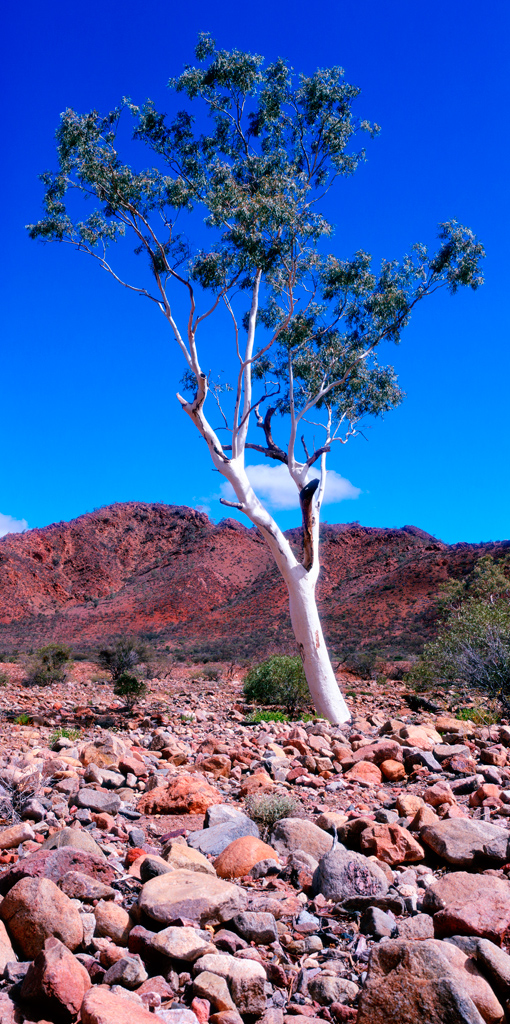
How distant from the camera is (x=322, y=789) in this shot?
211 inches

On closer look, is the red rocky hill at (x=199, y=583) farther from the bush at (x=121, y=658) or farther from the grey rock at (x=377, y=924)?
the grey rock at (x=377, y=924)

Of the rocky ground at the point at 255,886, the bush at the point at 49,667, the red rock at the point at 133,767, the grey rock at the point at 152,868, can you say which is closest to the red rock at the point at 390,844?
the rocky ground at the point at 255,886

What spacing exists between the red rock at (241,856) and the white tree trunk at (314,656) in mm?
6415

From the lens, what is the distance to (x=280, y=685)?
12.6 m

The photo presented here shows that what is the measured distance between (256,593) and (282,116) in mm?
40780

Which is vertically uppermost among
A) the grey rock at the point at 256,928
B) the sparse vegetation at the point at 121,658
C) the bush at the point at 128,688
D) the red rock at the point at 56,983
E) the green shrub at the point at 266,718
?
the sparse vegetation at the point at 121,658

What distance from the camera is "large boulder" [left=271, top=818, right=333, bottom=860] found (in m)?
3.87

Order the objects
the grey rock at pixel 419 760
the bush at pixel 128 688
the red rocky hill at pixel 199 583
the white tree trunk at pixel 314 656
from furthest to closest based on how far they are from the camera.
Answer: the red rocky hill at pixel 199 583 → the bush at pixel 128 688 → the white tree trunk at pixel 314 656 → the grey rock at pixel 419 760

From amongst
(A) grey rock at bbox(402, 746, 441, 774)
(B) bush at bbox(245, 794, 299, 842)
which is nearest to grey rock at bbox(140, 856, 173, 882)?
(B) bush at bbox(245, 794, 299, 842)

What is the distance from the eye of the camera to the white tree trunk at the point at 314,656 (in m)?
10.1

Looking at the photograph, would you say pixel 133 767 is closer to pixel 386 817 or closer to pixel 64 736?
pixel 386 817

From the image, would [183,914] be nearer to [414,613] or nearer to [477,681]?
[477,681]

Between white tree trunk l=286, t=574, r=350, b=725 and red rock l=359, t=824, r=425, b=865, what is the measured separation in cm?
630

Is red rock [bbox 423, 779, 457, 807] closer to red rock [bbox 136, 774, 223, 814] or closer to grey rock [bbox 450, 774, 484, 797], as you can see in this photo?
grey rock [bbox 450, 774, 484, 797]
